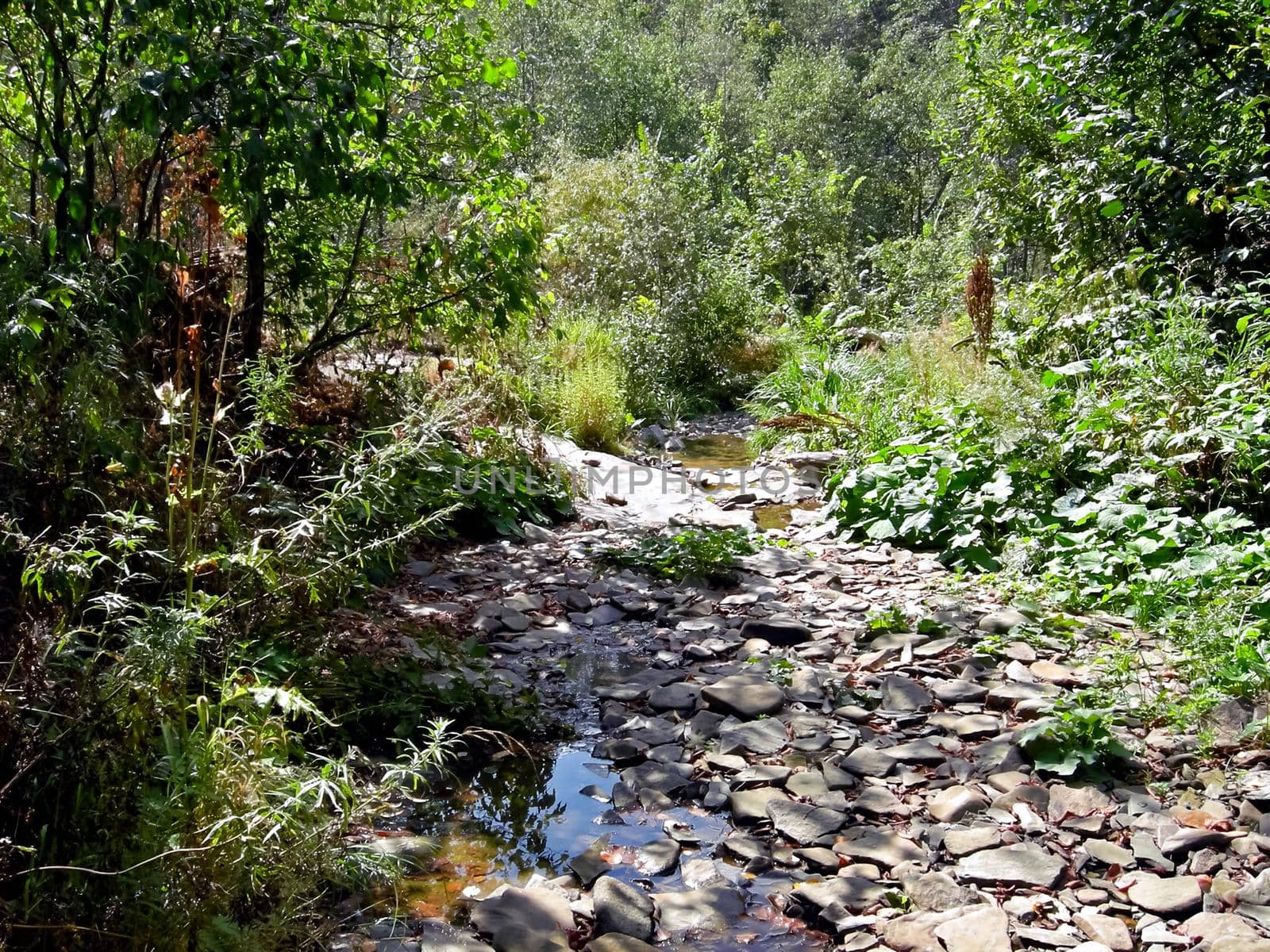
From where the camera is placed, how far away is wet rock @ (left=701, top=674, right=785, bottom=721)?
13.1ft

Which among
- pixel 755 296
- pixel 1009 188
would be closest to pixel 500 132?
pixel 1009 188

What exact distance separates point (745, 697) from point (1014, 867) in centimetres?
137

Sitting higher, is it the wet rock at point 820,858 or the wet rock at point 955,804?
the wet rock at point 955,804

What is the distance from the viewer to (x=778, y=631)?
489 cm

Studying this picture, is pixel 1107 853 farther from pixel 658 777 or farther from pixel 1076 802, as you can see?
pixel 658 777

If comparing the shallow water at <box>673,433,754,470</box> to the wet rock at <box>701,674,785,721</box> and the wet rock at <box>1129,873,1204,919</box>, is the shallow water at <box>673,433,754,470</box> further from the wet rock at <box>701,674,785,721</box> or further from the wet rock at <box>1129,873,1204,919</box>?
the wet rock at <box>1129,873,1204,919</box>

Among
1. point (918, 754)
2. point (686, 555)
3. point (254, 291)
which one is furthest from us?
point (686, 555)

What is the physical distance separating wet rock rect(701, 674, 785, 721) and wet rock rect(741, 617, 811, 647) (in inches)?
24.4

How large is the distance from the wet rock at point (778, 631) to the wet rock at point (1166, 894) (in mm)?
2150

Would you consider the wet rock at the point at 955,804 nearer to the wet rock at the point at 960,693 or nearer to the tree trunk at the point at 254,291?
the wet rock at the point at 960,693

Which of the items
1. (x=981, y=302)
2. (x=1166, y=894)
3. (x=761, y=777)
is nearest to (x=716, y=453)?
(x=981, y=302)

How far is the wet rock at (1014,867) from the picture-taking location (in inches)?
112

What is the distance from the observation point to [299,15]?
4.62 metres

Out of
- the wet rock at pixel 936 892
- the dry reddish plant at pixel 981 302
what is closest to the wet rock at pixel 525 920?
the wet rock at pixel 936 892
